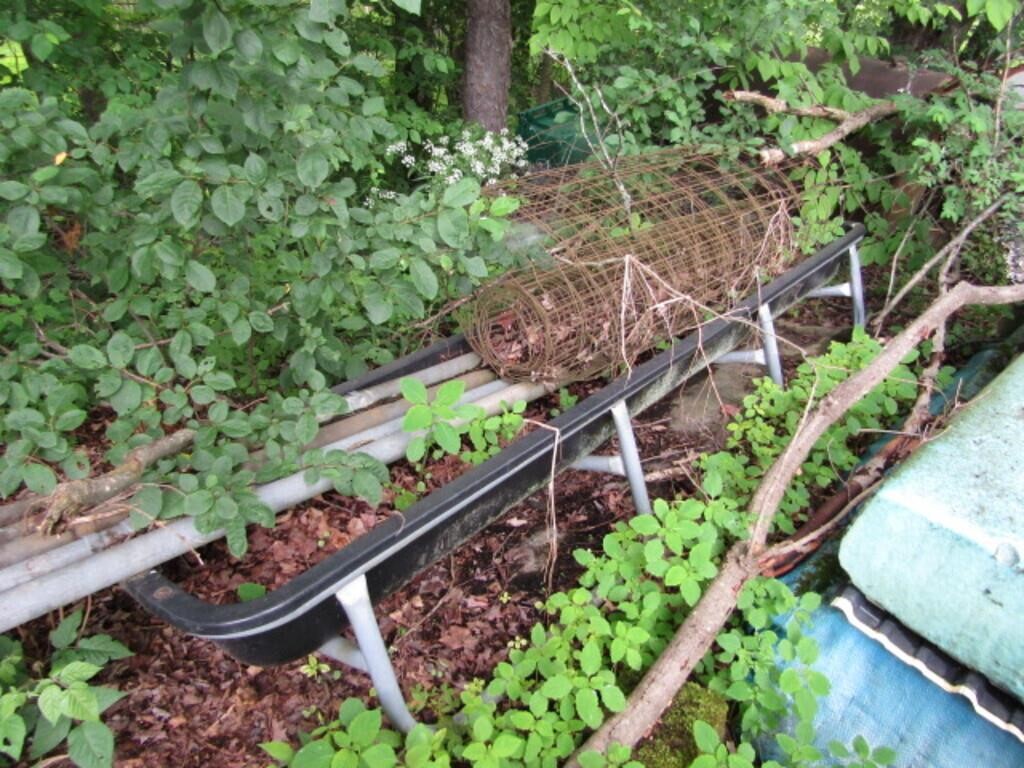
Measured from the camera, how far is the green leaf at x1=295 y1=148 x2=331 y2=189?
1.55 metres

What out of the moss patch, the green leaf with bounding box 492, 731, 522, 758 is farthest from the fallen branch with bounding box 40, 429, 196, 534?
the moss patch

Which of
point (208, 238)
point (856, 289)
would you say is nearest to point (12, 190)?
point (208, 238)

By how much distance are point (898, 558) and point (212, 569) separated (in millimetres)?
1939

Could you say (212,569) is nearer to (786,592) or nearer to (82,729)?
(82,729)

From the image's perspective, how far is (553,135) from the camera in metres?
4.54

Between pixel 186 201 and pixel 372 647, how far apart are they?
115 centimetres

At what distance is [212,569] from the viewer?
189 cm

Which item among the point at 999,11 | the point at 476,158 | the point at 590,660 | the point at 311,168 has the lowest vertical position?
the point at 590,660

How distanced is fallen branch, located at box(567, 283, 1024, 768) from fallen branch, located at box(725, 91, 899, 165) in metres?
1.25

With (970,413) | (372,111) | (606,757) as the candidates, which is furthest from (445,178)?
(606,757)

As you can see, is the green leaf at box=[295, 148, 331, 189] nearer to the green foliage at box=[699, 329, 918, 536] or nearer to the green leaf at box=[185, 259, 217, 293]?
the green leaf at box=[185, 259, 217, 293]

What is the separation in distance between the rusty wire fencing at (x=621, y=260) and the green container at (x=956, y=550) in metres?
0.90

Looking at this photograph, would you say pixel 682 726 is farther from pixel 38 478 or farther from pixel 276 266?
pixel 276 266

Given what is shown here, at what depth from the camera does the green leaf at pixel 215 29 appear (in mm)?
1279
